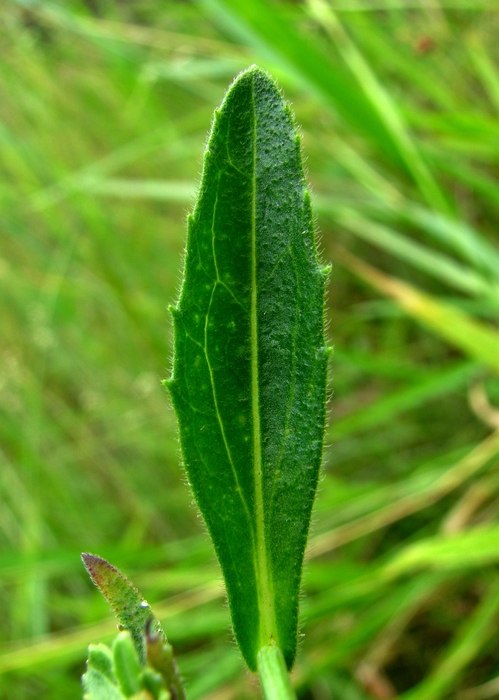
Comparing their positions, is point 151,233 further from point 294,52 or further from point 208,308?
point 208,308

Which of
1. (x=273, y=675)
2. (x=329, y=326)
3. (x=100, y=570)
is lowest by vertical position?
(x=273, y=675)

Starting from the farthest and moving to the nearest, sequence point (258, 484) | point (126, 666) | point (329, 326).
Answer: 1. point (329, 326)
2. point (258, 484)
3. point (126, 666)

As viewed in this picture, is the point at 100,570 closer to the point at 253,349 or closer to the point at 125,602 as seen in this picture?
the point at 125,602

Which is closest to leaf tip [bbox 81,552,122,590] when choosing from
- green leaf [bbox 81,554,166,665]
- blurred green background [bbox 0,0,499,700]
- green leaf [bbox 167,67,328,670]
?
green leaf [bbox 81,554,166,665]

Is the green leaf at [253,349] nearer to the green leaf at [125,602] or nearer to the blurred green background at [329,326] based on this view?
the green leaf at [125,602]

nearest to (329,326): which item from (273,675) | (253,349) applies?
(253,349)

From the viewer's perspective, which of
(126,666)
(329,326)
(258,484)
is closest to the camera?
(126,666)

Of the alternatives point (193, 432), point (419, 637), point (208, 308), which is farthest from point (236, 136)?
point (419, 637)
